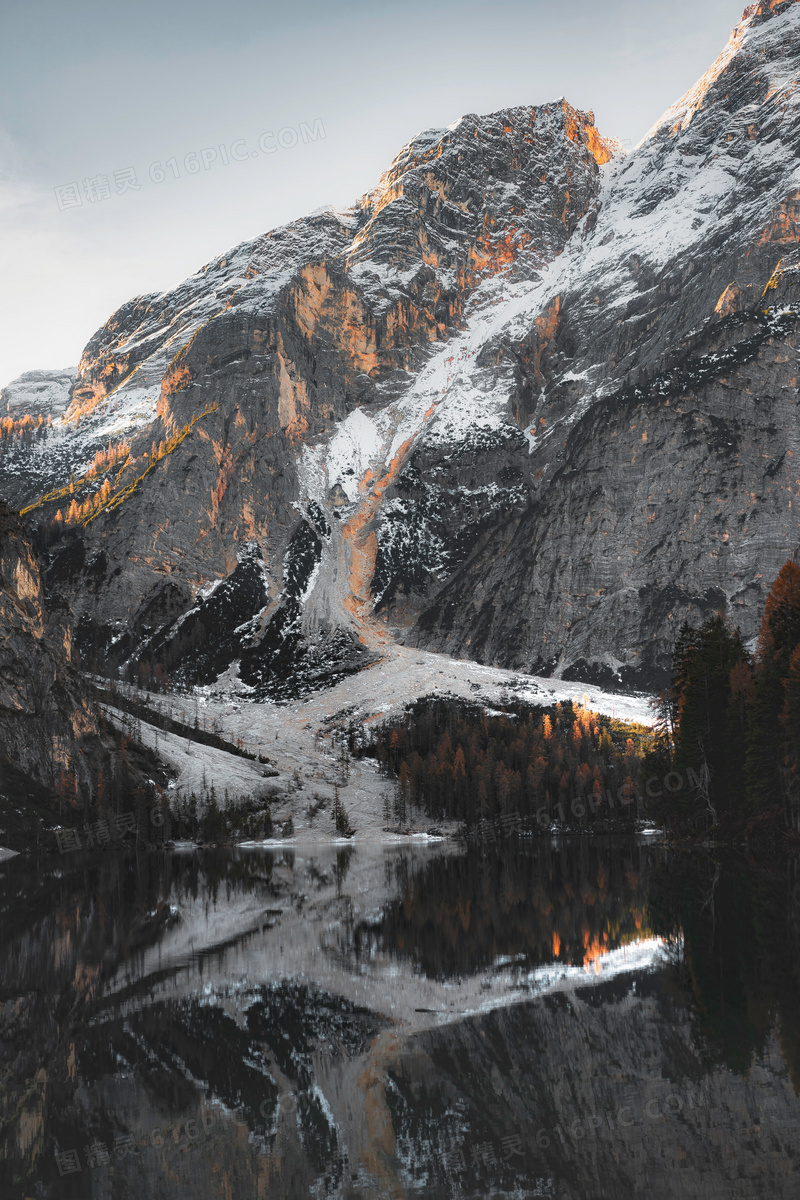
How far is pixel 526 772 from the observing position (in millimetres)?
139250

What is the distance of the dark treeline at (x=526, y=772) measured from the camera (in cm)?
13125

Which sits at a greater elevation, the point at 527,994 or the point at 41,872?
the point at 527,994

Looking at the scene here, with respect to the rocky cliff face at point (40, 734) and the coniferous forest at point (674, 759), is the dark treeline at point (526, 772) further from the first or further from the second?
the rocky cliff face at point (40, 734)

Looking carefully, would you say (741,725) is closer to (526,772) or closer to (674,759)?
(674,759)

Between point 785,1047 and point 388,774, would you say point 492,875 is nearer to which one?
point 785,1047

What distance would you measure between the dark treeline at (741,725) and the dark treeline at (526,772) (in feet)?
184

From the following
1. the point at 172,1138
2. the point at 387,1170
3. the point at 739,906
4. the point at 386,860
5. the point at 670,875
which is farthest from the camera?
the point at 386,860

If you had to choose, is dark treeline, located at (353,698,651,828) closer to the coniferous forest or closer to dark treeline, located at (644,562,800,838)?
the coniferous forest

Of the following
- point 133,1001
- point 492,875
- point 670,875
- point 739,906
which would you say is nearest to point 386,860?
point 492,875

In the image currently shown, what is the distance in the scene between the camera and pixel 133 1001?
25.2 meters

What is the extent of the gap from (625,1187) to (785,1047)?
554cm

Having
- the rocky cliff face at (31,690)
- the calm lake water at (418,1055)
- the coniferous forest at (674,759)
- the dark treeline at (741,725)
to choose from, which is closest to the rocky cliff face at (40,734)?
the rocky cliff face at (31,690)

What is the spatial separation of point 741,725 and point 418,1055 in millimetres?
46385

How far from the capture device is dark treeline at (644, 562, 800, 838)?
5297cm
